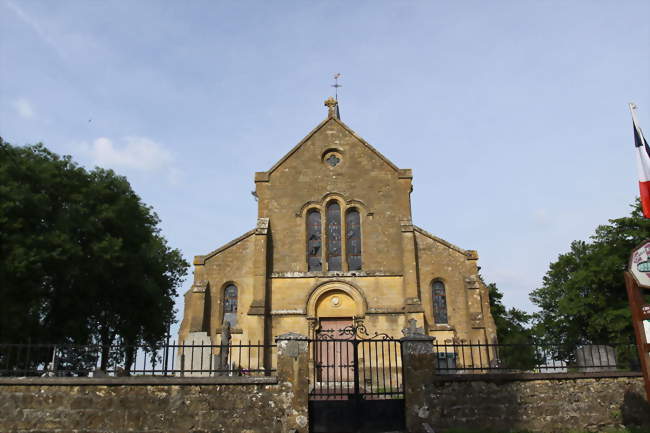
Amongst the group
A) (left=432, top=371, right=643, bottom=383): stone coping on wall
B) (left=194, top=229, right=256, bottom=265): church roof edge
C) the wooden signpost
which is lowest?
(left=432, top=371, right=643, bottom=383): stone coping on wall

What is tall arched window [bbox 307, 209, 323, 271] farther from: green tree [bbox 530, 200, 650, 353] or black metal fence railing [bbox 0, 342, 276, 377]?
green tree [bbox 530, 200, 650, 353]

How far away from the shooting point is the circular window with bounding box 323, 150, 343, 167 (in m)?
25.5

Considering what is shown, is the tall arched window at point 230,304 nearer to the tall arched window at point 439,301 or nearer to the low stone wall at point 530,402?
the tall arched window at point 439,301

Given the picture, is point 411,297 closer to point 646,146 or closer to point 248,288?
point 248,288

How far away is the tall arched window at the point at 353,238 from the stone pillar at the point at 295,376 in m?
12.1

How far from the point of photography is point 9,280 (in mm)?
19859

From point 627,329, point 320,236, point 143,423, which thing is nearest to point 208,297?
point 320,236

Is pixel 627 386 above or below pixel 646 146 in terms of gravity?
below

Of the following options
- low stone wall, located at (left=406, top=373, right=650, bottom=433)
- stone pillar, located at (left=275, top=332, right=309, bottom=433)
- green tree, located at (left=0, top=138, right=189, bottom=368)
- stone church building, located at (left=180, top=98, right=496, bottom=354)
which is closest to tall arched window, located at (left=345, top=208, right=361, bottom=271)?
stone church building, located at (left=180, top=98, right=496, bottom=354)

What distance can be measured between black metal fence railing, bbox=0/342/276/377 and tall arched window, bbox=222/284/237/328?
54.3 inches

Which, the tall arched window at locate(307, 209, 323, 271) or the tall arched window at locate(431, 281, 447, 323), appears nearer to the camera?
the tall arched window at locate(431, 281, 447, 323)

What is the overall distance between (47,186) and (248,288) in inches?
365

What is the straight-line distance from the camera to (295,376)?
1151 cm

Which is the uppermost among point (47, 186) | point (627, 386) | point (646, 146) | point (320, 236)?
point (47, 186)
